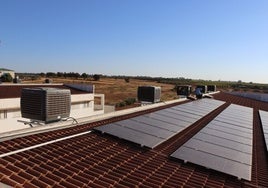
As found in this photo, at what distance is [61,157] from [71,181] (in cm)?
137

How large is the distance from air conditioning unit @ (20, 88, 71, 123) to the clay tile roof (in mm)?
1473

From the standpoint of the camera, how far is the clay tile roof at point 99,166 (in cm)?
640

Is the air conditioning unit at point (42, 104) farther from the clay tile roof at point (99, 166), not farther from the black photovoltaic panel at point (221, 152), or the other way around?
the black photovoltaic panel at point (221, 152)

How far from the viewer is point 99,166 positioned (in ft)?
24.9

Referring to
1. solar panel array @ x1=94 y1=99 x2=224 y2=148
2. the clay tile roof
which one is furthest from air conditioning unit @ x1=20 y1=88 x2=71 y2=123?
solar panel array @ x1=94 y1=99 x2=224 y2=148

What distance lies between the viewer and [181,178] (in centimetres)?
775

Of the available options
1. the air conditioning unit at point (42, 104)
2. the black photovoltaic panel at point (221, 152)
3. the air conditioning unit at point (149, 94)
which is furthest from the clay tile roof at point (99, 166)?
the air conditioning unit at point (149, 94)

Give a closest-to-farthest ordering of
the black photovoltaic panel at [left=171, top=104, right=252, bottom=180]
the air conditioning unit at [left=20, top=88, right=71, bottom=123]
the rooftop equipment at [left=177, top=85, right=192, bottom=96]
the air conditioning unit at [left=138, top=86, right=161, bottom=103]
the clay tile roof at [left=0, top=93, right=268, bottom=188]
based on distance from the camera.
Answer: the clay tile roof at [left=0, top=93, right=268, bottom=188], the black photovoltaic panel at [left=171, top=104, right=252, bottom=180], the air conditioning unit at [left=20, top=88, right=71, bottom=123], the air conditioning unit at [left=138, top=86, right=161, bottom=103], the rooftop equipment at [left=177, top=85, right=192, bottom=96]

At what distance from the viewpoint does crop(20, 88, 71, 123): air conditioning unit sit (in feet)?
37.2

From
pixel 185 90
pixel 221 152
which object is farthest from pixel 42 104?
pixel 185 90

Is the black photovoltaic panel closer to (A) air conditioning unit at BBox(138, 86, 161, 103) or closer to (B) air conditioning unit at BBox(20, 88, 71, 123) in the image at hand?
(B) air conditioning unit at BBox(20, 88, 71, 123)

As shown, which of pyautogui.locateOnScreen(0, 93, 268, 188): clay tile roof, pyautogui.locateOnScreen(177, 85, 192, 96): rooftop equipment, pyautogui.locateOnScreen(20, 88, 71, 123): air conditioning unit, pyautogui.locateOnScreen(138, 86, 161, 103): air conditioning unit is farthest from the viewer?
pyautogui.locateOnScreen(177, 85, 192, 96): rooftop equipment

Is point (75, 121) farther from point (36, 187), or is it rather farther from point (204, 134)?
point (36, 187)

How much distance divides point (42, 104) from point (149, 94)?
13096mm
